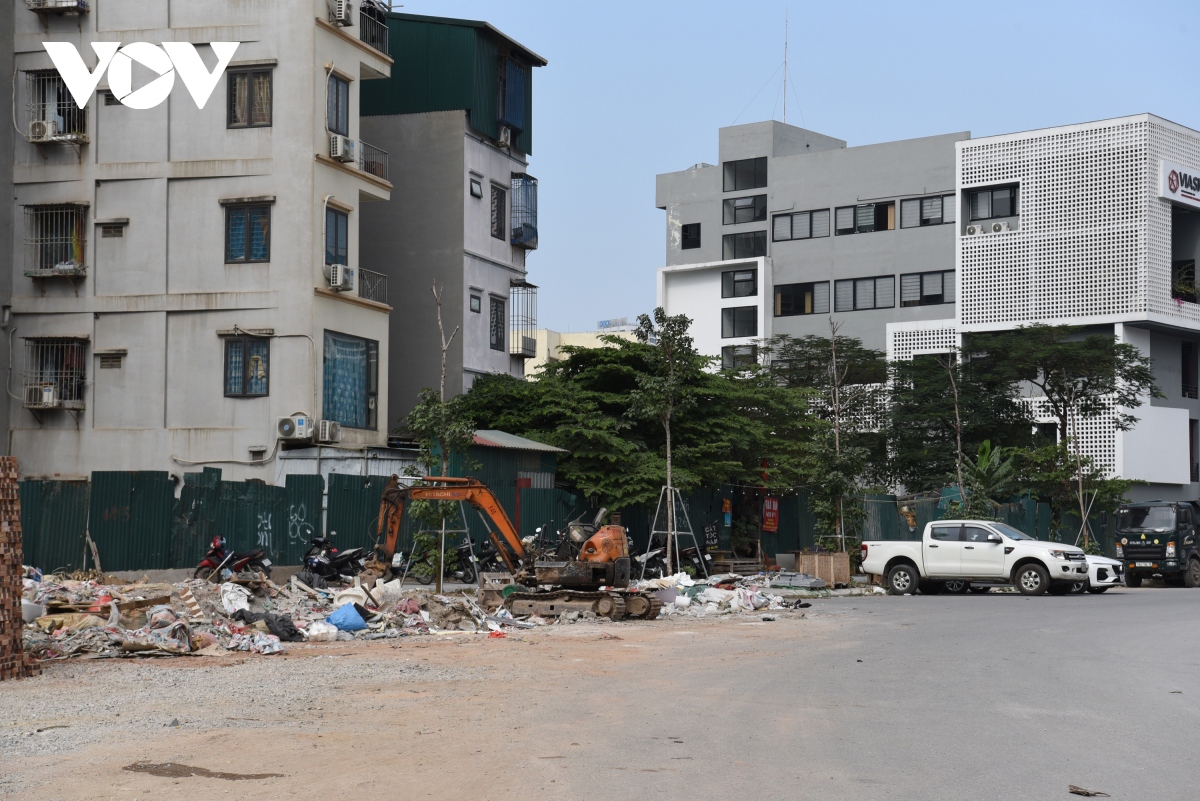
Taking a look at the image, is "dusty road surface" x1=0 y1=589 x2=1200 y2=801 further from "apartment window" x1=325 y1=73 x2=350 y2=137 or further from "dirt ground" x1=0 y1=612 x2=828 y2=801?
"apartment window" x1=325 y1=73 x2=350 y2=137

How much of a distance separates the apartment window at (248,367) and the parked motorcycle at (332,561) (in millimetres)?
8538

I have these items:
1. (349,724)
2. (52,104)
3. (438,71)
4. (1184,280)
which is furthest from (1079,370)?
(349,724)

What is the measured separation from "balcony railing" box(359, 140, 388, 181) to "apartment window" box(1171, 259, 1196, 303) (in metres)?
37.3

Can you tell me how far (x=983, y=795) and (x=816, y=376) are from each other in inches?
2310

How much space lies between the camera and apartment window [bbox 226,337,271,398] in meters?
33.6

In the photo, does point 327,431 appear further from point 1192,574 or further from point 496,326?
point 1192,574

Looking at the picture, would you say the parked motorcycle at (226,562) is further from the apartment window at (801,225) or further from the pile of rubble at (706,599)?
the apartment window at (801,225)

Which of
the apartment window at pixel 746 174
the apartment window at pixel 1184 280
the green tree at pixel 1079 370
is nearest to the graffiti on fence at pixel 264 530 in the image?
the green tree at pixel 1079 370

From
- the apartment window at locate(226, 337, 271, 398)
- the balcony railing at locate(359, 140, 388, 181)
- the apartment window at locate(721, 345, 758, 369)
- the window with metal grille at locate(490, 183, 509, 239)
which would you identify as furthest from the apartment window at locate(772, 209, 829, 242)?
the apartment window at locate(226, 337, 271, 398)

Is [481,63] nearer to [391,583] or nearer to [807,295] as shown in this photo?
[391,583]

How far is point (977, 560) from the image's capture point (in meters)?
30.5

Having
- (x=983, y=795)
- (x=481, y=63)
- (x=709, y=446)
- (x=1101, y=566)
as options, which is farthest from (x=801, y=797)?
(x=481, y=63)

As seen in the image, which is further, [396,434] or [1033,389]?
[1033,389]

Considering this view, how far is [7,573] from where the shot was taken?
13.6 m
